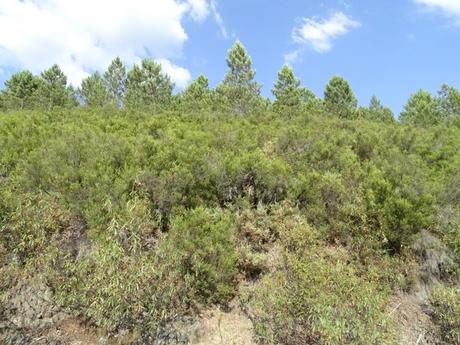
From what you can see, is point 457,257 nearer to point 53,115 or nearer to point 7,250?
point 7,250

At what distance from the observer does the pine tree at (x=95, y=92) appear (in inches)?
1008

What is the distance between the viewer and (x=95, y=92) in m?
27.8

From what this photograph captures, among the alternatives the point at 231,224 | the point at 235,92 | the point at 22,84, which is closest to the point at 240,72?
the point at 235,92

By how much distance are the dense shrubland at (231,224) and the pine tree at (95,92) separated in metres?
11.5

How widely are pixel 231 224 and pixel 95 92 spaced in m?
21.3

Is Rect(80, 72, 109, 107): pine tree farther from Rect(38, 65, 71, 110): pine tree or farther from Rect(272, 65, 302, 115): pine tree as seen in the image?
Rect(272, 65, 302, 115): pine tree

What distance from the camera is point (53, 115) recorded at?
1811 cm

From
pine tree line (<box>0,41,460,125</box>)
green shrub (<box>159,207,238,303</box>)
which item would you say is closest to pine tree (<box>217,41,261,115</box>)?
pine tree line (<box>0,41,460,125</box>)

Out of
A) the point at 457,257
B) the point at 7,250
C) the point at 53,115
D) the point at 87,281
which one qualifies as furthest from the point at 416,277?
the point at 53,115

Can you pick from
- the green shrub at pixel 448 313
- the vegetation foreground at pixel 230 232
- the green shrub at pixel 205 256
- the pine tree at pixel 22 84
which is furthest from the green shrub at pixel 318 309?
the pine tree at pixel 22 84

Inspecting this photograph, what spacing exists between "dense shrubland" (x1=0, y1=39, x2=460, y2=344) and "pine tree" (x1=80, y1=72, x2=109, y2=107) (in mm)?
11498

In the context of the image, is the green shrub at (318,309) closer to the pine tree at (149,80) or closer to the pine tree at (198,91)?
the pine tree at (198,91)

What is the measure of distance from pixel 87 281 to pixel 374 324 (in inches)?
193

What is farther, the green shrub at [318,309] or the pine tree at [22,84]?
the pine tree at [22,84]
